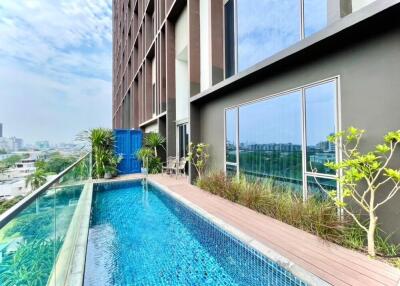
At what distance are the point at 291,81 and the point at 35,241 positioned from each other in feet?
15.2

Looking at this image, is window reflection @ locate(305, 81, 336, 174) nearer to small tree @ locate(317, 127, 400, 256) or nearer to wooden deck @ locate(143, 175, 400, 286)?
small tree @ locate(317, 127, 400, 256)

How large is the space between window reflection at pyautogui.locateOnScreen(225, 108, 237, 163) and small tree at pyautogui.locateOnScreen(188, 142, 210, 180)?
1190 millimetres

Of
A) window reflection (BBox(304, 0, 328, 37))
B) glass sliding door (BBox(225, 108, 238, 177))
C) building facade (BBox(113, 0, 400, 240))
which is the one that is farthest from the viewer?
glass sliding door (BBox(225, 108, 238, 177))

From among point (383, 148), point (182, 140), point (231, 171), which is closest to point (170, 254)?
point (383, 148)

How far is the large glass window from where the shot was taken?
4969 mm

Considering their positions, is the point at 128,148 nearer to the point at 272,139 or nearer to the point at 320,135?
the point at 272,139

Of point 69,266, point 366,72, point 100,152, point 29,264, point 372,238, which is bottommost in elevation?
point 69,266

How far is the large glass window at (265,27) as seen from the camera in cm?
497

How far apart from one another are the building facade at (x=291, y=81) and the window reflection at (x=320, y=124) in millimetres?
17

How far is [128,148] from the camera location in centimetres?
1223

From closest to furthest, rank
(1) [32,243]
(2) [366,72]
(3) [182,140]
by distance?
(1) [32,243] → (2) [366,72] → (3) [182,140]

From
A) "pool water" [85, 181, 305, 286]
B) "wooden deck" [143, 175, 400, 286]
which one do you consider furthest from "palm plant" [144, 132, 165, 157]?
"wooden deck" [143, 175, 400, 286]

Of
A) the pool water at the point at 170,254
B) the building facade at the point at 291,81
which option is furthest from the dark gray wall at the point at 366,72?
the pool water at the point at 170,254

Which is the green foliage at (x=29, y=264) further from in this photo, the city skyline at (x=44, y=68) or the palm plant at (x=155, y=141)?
the palm plant at (x=155, y=141)
